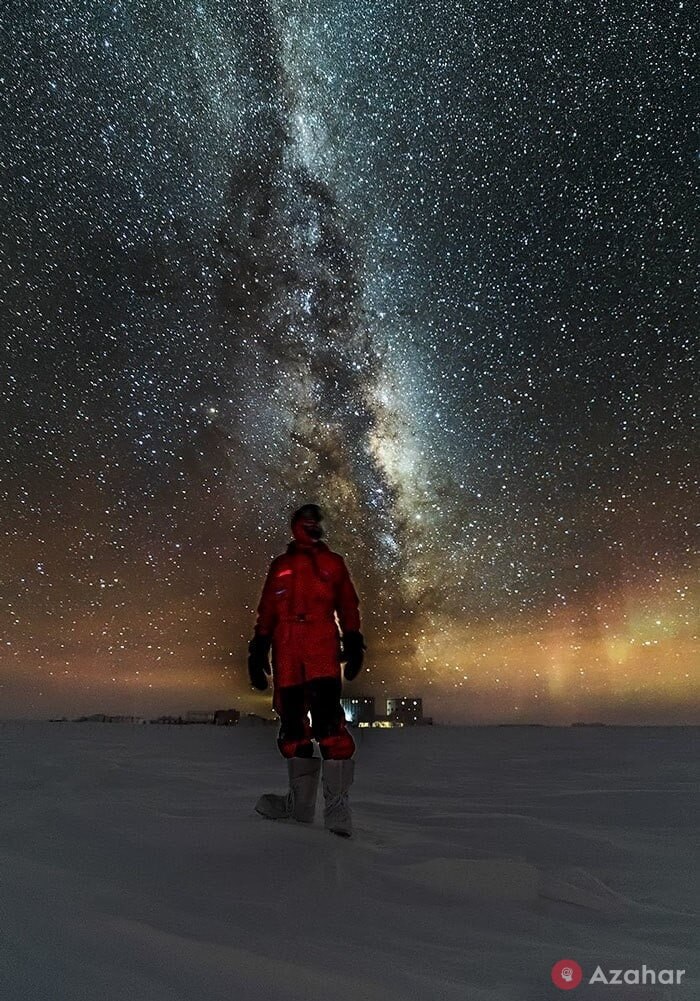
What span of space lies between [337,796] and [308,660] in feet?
2.34

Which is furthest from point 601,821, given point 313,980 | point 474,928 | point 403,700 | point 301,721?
point 403,700

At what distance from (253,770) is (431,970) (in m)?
6.29

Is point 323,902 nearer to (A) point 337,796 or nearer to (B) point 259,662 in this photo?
(A) point 337,796

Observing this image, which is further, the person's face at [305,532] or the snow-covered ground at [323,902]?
the person's face at [305,532]

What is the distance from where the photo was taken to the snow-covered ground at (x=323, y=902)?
1.41 m

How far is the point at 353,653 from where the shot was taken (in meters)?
3.74

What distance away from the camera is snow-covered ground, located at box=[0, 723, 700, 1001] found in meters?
1.41

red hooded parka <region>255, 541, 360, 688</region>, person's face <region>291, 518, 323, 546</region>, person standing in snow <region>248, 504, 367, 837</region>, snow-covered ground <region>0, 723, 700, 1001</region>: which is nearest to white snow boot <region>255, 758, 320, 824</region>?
person standing in snow <region>248, 504, 367, 837</region>

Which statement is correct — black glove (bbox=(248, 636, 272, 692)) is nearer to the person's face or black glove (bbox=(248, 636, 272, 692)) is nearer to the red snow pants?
the red snow pants

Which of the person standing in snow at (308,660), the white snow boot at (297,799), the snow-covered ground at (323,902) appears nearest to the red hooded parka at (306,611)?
the person standing in snow at (308,660)

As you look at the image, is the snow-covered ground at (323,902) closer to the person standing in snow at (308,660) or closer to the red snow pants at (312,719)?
the person standing in snow at (308,660)

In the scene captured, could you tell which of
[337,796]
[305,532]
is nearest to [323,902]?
[337,796]

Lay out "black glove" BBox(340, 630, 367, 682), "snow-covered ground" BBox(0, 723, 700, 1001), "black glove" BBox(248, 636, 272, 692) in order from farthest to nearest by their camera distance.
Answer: "black glove" BBox(248, 636, 272, 692) < "black glove" BBox(340, 630, 367, 682) < "snow-covered ground" BBox(0, 723, 700, 1001)

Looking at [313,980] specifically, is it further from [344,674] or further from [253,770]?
[253,770]
